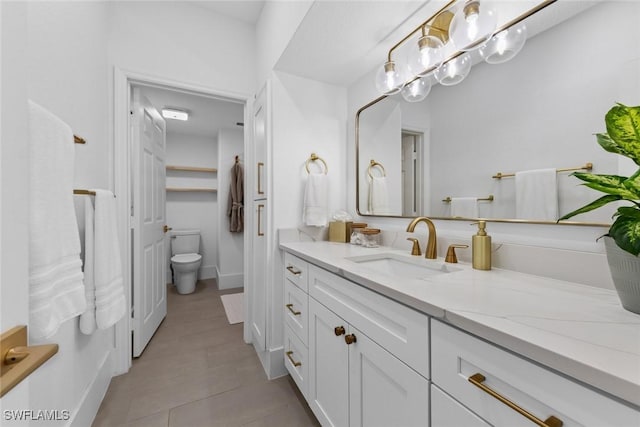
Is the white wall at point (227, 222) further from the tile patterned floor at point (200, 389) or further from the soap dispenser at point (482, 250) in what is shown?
the soap dispenser at point (482, 250)

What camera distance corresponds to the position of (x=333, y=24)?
1.33 meters

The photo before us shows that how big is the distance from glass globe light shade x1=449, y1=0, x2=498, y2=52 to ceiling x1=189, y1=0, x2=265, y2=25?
1.60 meters

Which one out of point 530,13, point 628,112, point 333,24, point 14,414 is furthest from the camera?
point 333,24

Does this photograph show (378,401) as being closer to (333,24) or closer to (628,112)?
(628,112)

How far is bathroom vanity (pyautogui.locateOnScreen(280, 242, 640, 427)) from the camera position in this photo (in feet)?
1.37

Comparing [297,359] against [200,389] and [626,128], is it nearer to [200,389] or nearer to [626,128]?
[200,389]

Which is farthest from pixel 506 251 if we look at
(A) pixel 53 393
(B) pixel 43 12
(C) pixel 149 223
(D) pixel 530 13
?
(C) pixel 149 223

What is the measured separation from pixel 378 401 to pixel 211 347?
172cm

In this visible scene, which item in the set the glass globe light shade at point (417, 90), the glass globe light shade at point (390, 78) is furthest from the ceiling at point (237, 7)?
the glass globe light shade at point (417, 90)

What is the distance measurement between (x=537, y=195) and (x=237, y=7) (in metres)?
2.39

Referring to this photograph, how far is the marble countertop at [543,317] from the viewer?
1.29 ft

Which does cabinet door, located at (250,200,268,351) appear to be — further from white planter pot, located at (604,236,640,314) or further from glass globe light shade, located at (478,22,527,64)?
white planter pot, located at (604,236,640,314)

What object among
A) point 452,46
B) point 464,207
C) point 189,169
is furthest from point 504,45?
point 189,169

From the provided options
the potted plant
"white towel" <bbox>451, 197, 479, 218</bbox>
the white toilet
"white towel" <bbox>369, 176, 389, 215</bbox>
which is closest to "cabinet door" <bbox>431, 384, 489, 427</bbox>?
the potted plant
